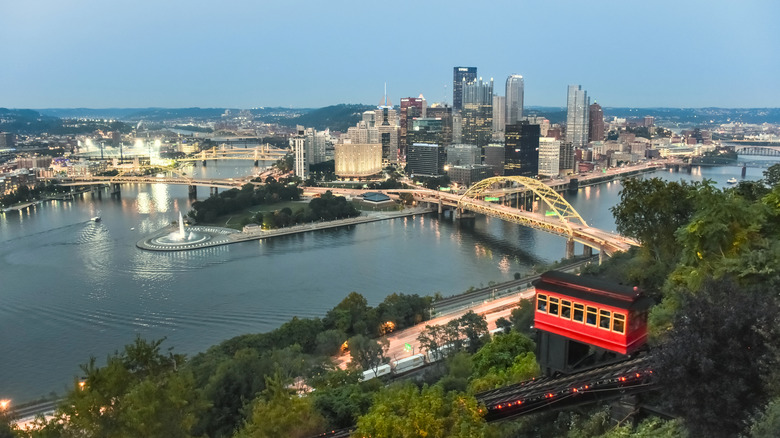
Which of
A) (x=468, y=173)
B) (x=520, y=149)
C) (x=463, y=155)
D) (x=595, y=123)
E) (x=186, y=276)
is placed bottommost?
(x=186, y=276)

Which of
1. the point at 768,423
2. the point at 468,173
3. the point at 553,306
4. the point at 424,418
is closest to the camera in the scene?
the point at 768,423

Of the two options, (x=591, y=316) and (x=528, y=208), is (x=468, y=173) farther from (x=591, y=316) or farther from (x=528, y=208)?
(x=591, y=316)

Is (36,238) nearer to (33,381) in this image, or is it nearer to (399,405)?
(33,381)

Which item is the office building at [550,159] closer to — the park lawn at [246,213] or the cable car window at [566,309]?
the park lawn at [246,213]

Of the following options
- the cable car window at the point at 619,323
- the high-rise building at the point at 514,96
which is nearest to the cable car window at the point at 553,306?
the cable car window at the point at 619,323

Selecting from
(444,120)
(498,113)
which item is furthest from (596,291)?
(498,113)

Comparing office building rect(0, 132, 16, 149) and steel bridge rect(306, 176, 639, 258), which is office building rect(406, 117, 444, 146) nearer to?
steel bridge rect(306, 176, 639, 258)

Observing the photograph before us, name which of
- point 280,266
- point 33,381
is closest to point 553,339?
point 33,381
